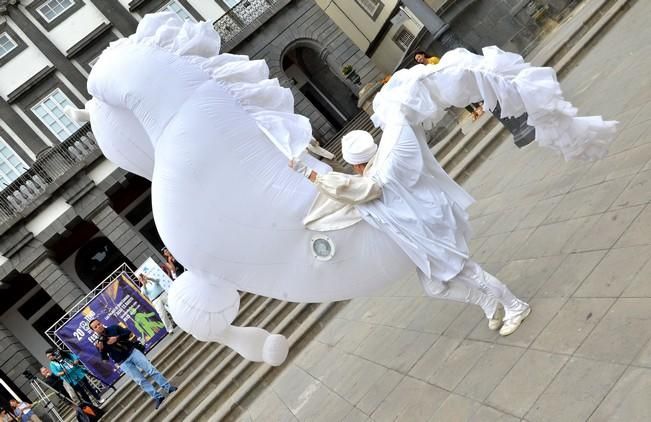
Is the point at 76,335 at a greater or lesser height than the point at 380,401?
greater

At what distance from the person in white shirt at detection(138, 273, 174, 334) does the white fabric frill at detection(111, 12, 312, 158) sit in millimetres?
8152

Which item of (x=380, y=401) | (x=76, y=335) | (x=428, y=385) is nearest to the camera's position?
(x=428, y=385)

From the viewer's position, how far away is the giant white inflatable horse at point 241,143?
432 cm

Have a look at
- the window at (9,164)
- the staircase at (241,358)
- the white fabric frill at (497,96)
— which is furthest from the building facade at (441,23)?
the window at (9,164)

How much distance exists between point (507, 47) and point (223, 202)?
48.5 ft

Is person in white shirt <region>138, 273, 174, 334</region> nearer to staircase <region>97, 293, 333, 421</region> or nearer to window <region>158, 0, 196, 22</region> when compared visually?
staircase <region>97, 293, 333, 421</region>

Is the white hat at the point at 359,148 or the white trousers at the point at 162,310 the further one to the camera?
the white trousers at the point at 162,310

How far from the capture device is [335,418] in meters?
6.00

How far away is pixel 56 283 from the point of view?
60.0ft

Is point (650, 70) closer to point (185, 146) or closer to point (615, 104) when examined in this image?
point (615, 104)

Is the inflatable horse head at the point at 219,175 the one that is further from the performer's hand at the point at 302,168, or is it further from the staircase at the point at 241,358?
the staircase at the point at 241,358

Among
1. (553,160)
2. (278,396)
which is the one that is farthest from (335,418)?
(553,160)

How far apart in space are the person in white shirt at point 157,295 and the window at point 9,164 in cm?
915

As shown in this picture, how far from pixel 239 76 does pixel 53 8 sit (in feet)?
62.2
